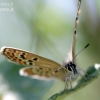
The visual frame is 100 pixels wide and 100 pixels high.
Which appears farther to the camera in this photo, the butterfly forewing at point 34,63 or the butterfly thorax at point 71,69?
the butterfly thorax at point 71,69

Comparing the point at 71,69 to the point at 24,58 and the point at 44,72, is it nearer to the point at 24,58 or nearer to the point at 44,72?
the point at 44,72

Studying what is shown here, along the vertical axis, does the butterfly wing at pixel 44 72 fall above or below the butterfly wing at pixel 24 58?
below

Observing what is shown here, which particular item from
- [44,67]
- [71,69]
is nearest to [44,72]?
[44,67]

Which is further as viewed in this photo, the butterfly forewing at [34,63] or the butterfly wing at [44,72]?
the butterfly wing at [44,72]

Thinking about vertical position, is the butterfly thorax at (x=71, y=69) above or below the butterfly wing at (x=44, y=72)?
above

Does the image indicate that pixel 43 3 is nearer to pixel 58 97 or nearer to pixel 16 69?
pixel 16 69

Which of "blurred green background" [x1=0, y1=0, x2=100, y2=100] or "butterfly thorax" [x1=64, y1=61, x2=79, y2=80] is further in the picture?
"butterfly thorax" [x1=64, y1=61, x2=79, y2=80]
